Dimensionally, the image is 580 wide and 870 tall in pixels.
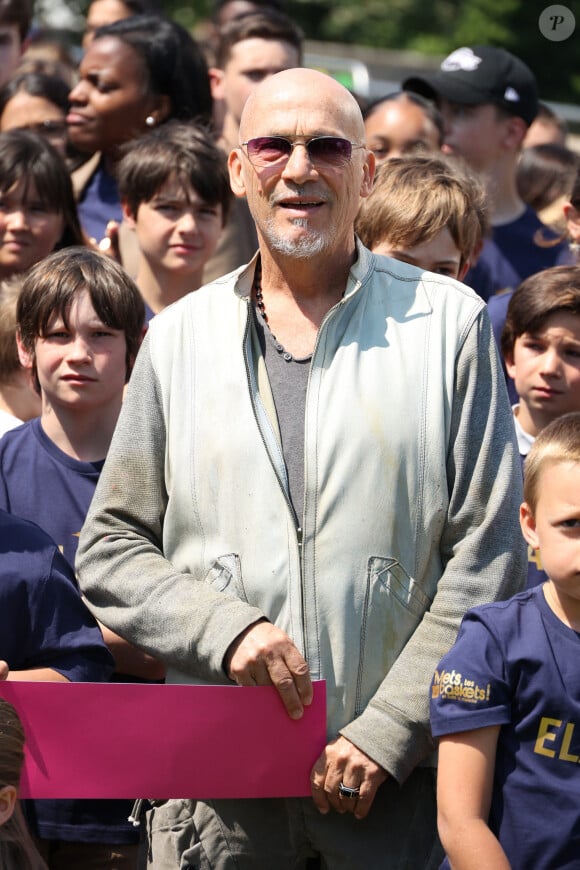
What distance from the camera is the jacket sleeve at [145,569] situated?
3070 millimetres

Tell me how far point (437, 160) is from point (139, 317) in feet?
4.08

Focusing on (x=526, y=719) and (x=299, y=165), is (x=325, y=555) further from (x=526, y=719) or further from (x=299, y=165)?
(x=299, y=165)

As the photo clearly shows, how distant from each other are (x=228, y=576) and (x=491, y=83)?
4.34 meters

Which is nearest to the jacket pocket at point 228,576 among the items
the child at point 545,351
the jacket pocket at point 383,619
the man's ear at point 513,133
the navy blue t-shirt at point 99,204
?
the jacket pocket at point 383,619

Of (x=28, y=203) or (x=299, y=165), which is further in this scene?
(x=28, y=203)

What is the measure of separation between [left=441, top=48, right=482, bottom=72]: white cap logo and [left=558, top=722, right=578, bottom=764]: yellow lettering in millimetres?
4716

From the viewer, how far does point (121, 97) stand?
642cm

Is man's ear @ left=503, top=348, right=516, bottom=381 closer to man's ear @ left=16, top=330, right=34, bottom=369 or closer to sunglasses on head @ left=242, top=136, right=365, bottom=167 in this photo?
sunglasses on head @ left=242, top=136, right=365, bottom=167

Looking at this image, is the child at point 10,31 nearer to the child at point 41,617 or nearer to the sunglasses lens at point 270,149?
the sunglasses lens at point 270,149

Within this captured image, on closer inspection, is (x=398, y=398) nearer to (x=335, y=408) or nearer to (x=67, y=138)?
(x=335, y=408)

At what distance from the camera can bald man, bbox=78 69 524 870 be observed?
3.08m

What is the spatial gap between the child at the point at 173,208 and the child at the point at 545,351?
1.41m

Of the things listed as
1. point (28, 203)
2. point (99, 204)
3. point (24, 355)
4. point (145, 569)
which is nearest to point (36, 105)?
point (99, 204)

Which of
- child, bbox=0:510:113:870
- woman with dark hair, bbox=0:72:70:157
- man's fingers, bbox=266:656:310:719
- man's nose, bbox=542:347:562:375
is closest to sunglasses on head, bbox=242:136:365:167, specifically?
child, bbox=0:510:113:870
